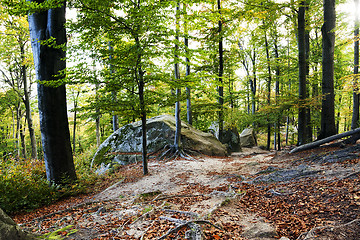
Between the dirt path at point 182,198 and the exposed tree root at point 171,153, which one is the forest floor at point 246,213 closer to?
the dirt path at point 182,198

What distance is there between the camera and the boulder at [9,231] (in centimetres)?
183

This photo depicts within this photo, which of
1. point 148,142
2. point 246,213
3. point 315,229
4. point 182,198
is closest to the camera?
point 315,229

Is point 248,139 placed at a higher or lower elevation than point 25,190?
lower

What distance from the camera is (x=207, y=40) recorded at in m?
12.9

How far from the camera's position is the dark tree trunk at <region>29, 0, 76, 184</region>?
632 centimetres

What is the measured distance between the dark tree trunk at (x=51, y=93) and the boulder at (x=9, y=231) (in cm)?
495

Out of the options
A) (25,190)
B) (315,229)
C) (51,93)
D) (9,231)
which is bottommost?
(25,190)

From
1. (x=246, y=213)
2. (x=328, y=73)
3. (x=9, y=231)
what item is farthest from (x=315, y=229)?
(x=328, y=73)

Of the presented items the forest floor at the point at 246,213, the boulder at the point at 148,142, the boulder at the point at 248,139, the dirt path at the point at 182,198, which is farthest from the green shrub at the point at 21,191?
the boulder at the point at 248,139

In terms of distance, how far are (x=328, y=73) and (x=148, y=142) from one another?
9610 millimetres

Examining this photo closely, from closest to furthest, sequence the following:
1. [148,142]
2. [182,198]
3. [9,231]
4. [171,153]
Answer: [9,231]
[182,198]
[171,153]
[148,142]

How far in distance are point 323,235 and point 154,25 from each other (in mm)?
6340

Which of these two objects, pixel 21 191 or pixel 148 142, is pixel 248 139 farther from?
pixel 21 191

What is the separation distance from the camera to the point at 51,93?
6.38 m
